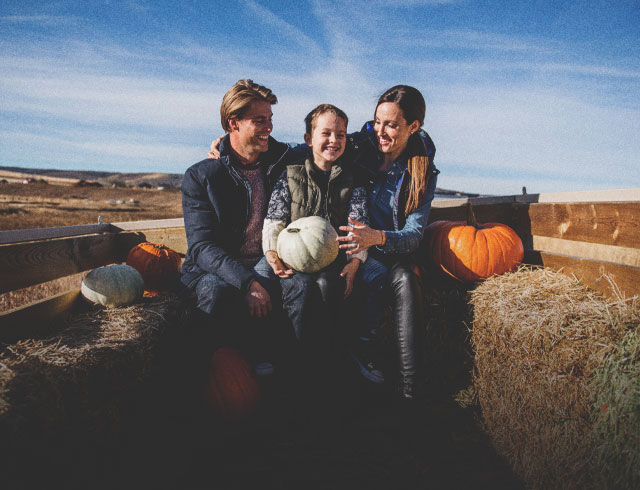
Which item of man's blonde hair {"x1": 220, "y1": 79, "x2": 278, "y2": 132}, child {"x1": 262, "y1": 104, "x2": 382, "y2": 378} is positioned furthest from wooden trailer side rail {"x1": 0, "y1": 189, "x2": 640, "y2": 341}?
man's blonde hair {"x1": 220, "y1": 79, "x2": 278, "y2": 132}

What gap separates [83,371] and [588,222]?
11.3 feet

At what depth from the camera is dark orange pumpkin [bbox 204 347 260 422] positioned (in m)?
2.51

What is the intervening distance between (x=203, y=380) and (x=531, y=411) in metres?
1.98

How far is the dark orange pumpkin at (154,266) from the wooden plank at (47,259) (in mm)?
340

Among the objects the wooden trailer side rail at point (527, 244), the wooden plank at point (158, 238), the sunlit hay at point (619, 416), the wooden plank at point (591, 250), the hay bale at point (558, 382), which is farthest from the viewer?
the wooden plank at point (158, 238)

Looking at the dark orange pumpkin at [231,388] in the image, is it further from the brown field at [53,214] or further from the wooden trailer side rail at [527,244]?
the brown field at [53,214]

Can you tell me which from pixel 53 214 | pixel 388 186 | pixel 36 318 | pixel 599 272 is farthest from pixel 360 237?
pixel 53 214

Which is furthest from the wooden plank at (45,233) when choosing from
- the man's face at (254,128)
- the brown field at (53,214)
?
the man's face at (254,128)

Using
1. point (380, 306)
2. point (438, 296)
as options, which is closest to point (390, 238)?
point (380, 306)

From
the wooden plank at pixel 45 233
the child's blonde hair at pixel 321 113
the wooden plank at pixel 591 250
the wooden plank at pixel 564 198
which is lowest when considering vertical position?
the wooden plank at pixel 45 233

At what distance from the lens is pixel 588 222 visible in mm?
2891

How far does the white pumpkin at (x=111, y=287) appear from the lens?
8.75 feet

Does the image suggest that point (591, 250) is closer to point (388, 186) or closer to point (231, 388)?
point (388, 186)

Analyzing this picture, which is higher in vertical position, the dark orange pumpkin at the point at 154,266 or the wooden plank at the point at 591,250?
the wooden plank at the point at 591,250
